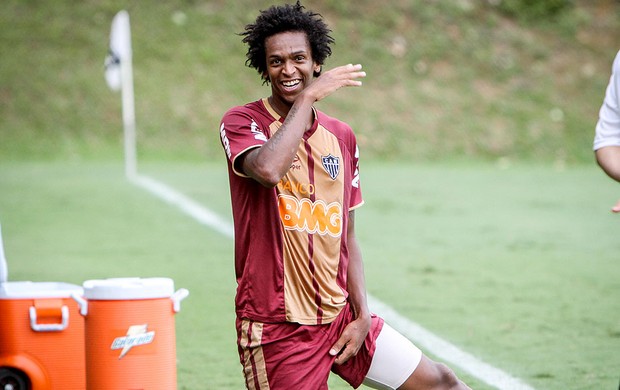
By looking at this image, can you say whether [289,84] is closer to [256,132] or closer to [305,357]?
[256,132]

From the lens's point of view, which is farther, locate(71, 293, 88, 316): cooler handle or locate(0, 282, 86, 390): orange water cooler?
locate(0, 282, 86, 390): orange water cooler

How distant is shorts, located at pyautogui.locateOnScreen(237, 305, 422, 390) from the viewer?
385 cm

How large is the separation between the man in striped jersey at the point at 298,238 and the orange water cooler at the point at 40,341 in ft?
2.58

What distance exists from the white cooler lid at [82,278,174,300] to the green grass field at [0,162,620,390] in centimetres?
212

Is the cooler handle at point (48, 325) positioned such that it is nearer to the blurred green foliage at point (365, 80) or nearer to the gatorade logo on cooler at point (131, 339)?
the gatorade logo on cooler at point (131, 339)

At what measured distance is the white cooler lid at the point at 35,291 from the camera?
4266 millimetres

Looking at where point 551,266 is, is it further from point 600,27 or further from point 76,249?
point 600,27

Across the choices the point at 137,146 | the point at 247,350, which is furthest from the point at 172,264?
the point at 137,146

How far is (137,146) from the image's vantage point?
73.8 feet

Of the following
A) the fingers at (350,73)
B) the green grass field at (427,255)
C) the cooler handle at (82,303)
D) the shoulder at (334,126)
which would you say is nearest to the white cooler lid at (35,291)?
the cooler handle at (82,303)

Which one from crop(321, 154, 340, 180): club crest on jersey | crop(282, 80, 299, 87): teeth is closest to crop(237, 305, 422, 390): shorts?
crop(321, 154, 340, 180): club crest on jersey

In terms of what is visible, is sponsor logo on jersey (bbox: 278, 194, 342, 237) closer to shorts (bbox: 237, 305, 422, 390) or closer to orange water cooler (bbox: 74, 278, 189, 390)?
shorts (bbox: 237, 305, 422, 390)

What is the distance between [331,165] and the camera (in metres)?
3.97

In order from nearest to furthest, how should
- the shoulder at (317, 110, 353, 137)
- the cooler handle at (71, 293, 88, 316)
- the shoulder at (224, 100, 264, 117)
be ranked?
the cooler handle at (71, 293, 88, 316) < the shoulder at (224, 100, 264, 117) < the shoulder at (317, 110, 353, 137)
